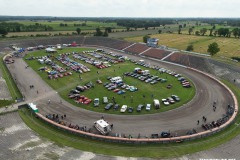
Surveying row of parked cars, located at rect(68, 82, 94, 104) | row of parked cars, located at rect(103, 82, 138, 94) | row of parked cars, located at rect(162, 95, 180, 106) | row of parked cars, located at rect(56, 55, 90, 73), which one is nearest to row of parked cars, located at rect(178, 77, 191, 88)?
row of parked cars, located at rect(162, 95, 180, 106)

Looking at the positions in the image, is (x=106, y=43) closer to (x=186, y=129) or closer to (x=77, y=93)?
(x=77, y=93)

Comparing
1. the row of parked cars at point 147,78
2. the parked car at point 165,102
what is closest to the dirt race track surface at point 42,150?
the parked car at point 165,102

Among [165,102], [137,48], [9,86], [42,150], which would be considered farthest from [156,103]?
[137,48]

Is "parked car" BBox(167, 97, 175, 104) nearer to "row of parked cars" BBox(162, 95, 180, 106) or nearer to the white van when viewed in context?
"row of parked cars" BBox(162, 95, 180, 106)

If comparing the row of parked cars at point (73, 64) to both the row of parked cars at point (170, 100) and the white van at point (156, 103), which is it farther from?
the row of parked cars at point (170, 100)

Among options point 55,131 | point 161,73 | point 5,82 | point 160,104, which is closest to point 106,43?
point 161,73
